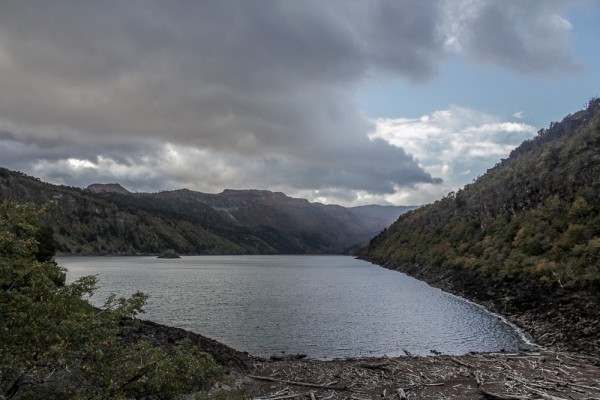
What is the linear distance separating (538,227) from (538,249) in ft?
20.5

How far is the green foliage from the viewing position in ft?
35.8

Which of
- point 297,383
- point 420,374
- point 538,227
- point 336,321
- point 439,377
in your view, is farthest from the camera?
point 538,227

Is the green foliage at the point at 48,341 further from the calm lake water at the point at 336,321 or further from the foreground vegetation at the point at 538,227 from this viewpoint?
the foreground vegetation at the point at 538,227

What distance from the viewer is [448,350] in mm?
37594

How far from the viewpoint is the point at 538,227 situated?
221 ft

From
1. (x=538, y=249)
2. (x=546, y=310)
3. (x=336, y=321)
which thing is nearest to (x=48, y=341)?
(x=336, y=321)

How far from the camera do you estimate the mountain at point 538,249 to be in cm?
4272

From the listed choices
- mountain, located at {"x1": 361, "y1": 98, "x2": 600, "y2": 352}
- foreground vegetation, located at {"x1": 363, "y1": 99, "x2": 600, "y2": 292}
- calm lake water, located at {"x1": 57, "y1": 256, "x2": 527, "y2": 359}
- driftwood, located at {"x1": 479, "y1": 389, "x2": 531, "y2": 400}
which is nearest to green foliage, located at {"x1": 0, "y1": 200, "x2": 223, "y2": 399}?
driftwood, located at {"x1": 479, "y1": 389, "x2": 531, "y2": 400}

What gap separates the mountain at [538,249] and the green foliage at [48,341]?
34.7m

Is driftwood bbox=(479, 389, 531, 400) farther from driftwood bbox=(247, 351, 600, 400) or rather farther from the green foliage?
the green foliage

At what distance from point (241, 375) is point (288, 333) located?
16949 millimetres

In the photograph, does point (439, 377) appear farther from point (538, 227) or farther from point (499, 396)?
point (538, 227)

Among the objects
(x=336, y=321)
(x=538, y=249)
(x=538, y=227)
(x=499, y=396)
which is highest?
(x=538, y=227)

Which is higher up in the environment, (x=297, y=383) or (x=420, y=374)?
(x=420, y=374)
